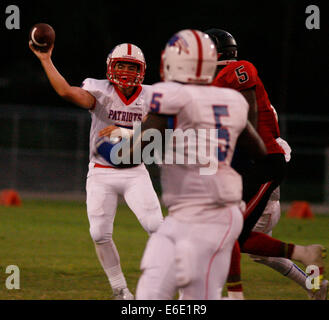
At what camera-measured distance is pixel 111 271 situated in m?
6.27

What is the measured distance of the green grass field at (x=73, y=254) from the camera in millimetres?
6652

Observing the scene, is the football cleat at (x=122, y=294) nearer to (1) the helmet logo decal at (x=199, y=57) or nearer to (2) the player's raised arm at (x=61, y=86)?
(2) the player's raised arm at (x=61, y=86)

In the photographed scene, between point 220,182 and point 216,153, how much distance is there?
15 centimetres

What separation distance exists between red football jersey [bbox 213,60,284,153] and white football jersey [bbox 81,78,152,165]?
39.2 inches

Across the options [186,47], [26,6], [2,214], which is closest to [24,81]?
[26,6]

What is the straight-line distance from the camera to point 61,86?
5.64 m

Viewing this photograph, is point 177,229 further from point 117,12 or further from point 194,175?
point 117,12

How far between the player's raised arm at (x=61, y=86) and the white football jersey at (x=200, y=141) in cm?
162

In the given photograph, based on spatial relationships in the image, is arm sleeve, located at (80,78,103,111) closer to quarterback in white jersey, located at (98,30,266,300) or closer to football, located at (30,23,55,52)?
football, located at (30,23,55,52)

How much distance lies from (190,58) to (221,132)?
1.37ft

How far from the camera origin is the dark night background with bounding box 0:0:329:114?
88.8 ft

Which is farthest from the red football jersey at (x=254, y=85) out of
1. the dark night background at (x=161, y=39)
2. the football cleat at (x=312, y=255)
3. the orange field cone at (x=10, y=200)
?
the dark night background at (x=161, y=39)

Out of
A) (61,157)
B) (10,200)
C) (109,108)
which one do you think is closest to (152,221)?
(109,108)

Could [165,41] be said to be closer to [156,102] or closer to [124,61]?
[124,61]
